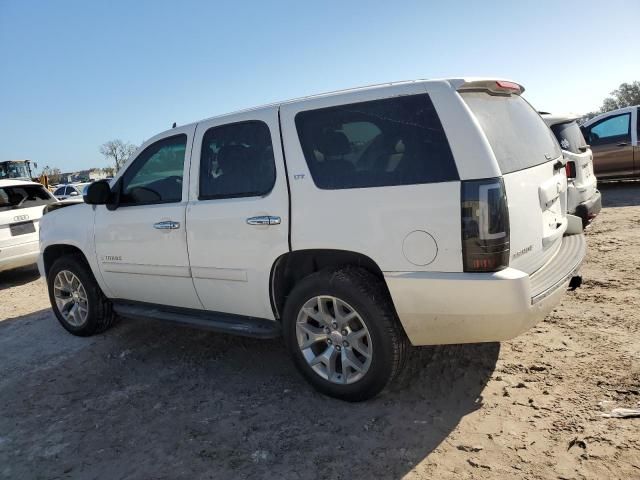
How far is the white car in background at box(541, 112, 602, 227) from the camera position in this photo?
601 cm

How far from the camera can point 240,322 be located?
366 centimetres

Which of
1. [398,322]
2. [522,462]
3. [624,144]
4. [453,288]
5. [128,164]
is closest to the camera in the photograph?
[522,462]

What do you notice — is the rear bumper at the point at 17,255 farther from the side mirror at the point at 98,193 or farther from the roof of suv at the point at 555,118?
the roof of suv at the point at 555,118

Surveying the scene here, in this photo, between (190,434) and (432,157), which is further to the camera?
(190,434)

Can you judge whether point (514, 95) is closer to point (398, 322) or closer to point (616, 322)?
point (398, 322)

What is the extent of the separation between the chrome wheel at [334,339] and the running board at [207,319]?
28 cm

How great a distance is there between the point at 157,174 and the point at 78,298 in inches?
69.7

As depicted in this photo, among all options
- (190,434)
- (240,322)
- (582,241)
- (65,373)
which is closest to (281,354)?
(240,322)

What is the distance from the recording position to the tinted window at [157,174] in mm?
3961

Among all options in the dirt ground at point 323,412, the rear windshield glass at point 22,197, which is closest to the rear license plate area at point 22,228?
the rear windshield glass at point 22,197

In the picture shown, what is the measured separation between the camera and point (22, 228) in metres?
7.65

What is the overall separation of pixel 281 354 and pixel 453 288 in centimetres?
192

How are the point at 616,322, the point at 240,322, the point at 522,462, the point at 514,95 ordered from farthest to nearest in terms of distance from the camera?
the point at 616,322 → the point at 240,322 → the point at 514,95 → the point at 522,462

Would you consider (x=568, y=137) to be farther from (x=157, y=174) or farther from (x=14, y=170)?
(x=14, y=170)
